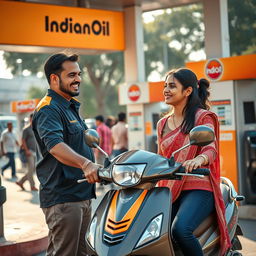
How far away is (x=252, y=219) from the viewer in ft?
30.8

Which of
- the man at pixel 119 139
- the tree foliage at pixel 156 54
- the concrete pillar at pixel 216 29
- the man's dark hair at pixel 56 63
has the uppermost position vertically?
the tree foliage at pixel 156 54

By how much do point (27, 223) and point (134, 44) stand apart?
603 cm

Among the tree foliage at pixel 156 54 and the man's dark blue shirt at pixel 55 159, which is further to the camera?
the tree foliage at pixel 156 54

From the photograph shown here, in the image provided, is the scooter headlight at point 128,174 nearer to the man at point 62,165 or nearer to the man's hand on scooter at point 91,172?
the man's hand on scooter at point 91,172

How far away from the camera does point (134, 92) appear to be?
1418 centimetres

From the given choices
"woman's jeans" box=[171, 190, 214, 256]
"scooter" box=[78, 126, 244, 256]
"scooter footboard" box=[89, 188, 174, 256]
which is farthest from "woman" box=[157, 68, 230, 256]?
"scooter footboard" box=[89, 188, 174, 256]

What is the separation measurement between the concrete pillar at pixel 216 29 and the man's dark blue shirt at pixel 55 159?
24.5 feet

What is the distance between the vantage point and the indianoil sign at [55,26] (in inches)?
431

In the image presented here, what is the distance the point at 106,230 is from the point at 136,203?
242mm

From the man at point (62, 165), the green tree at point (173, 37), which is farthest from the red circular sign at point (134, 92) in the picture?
the green tree at point (173, 37)

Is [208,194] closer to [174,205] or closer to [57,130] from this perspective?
[174,205]

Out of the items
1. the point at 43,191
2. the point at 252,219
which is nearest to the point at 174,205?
the point at 43,191

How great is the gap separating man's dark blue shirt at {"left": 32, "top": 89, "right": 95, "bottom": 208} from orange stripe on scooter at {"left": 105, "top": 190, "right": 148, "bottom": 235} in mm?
695

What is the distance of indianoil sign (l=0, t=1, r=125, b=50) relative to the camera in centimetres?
1095
